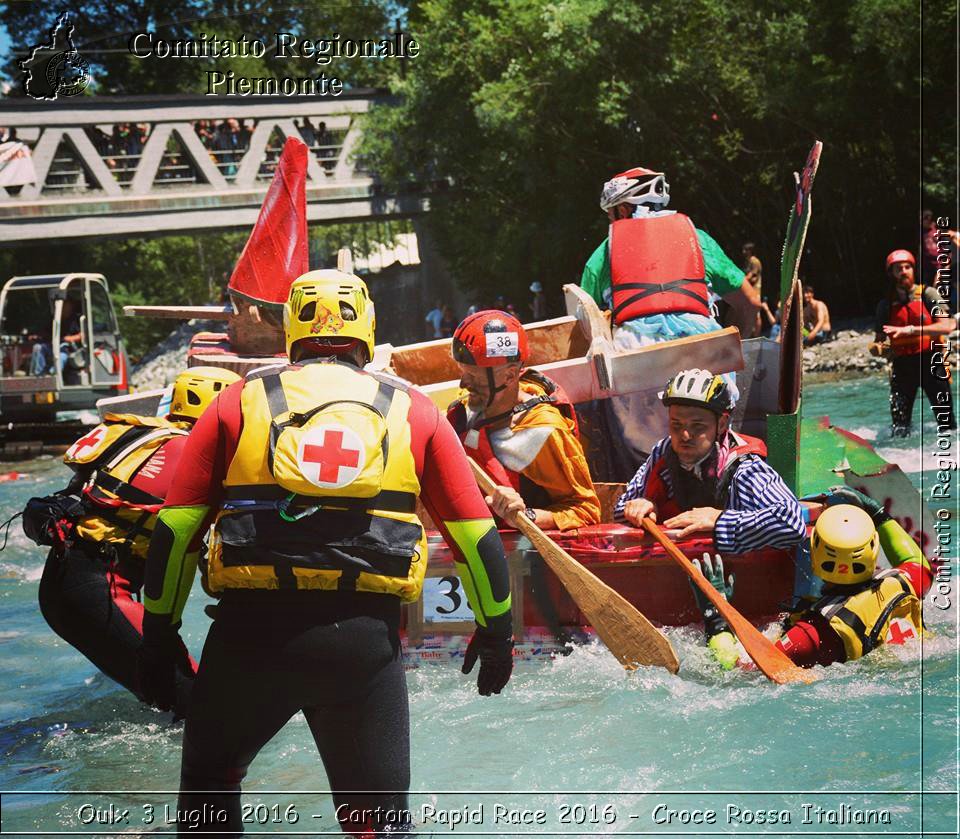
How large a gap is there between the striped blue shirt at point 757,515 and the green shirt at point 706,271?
7.72 feet

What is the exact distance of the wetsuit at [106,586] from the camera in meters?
5.36

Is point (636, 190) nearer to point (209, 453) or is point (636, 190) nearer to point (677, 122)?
point (209, 453)

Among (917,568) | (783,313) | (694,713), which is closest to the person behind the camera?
(694,713)

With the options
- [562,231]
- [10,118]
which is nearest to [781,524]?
[562,231]

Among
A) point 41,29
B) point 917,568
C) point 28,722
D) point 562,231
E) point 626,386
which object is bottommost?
point 28,722

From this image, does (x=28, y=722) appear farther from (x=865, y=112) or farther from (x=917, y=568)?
(x=865, y=112)

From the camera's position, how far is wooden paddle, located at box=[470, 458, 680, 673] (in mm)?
5613

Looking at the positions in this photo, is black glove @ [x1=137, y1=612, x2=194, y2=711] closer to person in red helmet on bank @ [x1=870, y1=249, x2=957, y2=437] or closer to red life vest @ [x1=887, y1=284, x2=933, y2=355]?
person in red helmet on bank @ [x1=870, y1=249, x2=957, y2=437]

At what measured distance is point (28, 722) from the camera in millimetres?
6250

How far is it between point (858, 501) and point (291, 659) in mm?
3634

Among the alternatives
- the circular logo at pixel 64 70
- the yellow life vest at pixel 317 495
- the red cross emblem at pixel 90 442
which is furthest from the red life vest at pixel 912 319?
the circular logo at pixel 64 70

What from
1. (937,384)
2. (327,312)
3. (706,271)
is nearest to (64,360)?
(937,384)

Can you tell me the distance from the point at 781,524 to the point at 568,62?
20.4 m

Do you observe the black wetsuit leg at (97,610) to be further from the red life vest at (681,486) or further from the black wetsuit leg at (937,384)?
the black wetsuit leg at (937,384)
